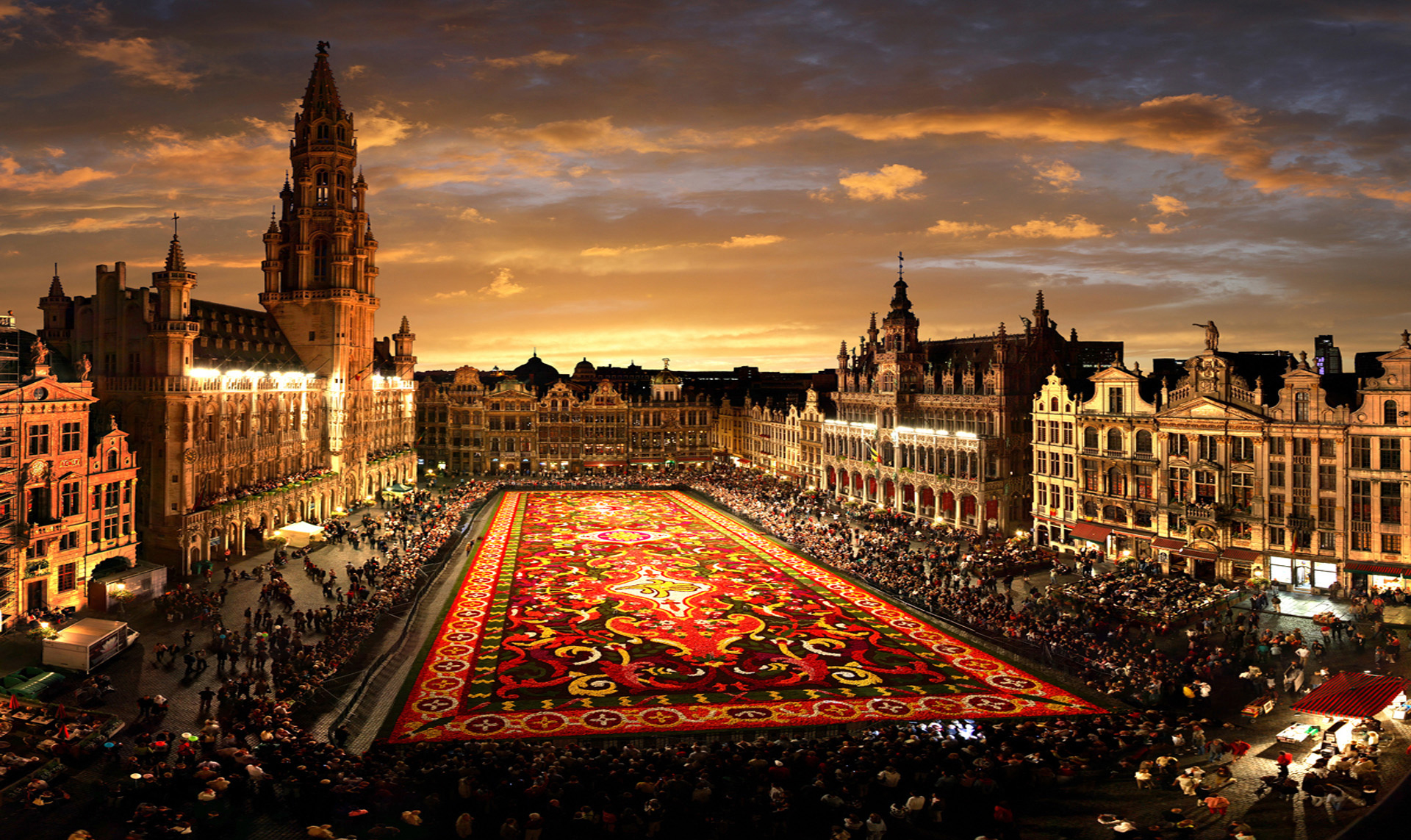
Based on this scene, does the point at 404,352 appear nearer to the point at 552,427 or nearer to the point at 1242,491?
the point at 552,427

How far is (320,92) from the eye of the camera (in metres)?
86.4

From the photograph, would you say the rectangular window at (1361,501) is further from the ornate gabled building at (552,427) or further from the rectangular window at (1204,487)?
the ornate gabled building at (552,427)

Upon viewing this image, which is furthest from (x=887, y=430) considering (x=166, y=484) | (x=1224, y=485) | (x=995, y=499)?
(x=166, y=484)

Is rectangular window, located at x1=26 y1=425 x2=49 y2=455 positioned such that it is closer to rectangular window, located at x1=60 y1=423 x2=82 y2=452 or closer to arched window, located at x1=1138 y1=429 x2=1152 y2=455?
rectangular window, located at x1=60 y1=423 x2=82 y2=452

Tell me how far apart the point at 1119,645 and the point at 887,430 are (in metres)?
43.8

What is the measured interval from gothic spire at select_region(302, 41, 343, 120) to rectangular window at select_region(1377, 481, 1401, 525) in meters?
95.8

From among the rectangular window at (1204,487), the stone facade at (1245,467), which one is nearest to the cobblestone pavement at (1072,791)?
the stone facade at (1245,467)

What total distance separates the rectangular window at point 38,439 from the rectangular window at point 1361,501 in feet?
220

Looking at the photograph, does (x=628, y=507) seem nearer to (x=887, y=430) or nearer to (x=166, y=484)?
(x=887, y=430)

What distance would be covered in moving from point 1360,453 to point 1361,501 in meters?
2.49

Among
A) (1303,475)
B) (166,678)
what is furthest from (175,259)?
(1303,475)

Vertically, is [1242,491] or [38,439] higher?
[38,439]

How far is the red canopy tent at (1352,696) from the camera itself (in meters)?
23.1

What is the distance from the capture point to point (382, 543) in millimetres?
58062
